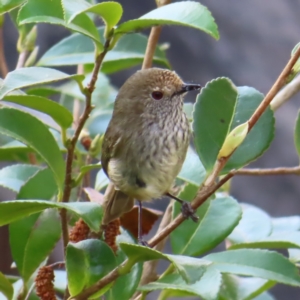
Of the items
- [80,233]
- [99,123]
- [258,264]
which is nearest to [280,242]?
[258,264]

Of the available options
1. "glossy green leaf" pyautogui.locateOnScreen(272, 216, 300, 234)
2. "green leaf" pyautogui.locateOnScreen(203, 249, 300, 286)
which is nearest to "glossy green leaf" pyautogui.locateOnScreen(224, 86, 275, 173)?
"green leaf" pyautogui.locateOnScreen(203, 249, 300, 286)

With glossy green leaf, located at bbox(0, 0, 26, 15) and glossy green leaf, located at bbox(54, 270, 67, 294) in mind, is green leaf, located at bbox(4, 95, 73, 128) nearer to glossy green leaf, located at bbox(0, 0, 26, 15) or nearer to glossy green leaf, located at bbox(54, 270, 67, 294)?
glossy green leaf, located at bbox(0, 0, 26, 15)

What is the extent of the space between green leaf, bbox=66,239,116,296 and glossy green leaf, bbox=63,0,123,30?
1.04ft

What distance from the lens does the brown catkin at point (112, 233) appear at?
40.2 inches

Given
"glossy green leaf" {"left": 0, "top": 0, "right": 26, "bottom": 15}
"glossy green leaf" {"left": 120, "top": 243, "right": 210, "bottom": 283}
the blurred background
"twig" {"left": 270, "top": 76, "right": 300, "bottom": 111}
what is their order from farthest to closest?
the blurred background < "twig" {"left": 270, "top": 76, "right": 300, "bottom": 111} < "glossy green leaf" {"left": 0, "top": 0, "right": 26, "bottom": 15} < "glossy green leaf" {"left": 120, "top": 243, "right": 210, "bottom": 283}

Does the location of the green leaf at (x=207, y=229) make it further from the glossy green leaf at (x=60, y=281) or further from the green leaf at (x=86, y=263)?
the glossy green leaf at (x=60, y=281)

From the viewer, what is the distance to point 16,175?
1.25 meters

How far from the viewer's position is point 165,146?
1.25m

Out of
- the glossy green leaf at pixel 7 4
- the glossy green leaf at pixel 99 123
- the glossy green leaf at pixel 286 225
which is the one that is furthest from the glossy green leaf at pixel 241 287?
the glossy green leaf at pixel 7 4

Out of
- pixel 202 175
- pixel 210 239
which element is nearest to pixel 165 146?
pixel 202 175

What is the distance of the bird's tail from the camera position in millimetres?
1063

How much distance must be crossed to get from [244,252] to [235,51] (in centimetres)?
277

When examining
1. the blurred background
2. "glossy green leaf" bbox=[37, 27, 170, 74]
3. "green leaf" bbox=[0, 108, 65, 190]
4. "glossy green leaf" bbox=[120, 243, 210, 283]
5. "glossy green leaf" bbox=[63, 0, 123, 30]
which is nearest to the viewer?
"glossy green leaf" bbox=[120, 243, 210, 283]

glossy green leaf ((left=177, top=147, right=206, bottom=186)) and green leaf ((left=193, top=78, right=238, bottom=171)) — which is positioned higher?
green leaf ((left=193, top=78, right=238, bottom=171))
